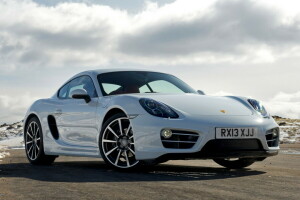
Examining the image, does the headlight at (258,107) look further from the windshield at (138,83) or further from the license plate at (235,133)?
the windshield at (138,83)

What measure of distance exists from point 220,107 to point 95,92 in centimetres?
193

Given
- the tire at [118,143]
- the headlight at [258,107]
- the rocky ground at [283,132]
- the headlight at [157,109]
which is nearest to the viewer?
the headlight at [157,109]

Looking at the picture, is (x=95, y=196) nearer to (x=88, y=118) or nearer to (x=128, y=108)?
(x=128, y=108)

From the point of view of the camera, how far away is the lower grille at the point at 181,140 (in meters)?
6.42

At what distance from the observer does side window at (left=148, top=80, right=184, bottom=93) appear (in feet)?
26.4

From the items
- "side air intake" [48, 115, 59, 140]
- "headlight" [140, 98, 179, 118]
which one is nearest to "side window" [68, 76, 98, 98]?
"side air intake" [48, 115, 59, 140]

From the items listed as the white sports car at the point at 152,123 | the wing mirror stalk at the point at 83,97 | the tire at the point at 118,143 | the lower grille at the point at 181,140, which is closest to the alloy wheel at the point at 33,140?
the white sports car at the point at 152,123

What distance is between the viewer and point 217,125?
6.43m

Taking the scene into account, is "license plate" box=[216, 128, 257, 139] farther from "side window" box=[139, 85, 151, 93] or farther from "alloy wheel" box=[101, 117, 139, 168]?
"side window" box=[139, 85, 151, 93]

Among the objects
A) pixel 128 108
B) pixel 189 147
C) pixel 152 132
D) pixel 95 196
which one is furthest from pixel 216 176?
pixel 95 196

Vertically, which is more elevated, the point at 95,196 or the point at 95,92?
the point at 95,92

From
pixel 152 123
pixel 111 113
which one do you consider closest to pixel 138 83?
pixel 111 113

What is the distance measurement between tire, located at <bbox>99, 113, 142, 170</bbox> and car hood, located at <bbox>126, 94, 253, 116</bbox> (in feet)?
1.43

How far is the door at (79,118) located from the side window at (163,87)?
0.88 metres
